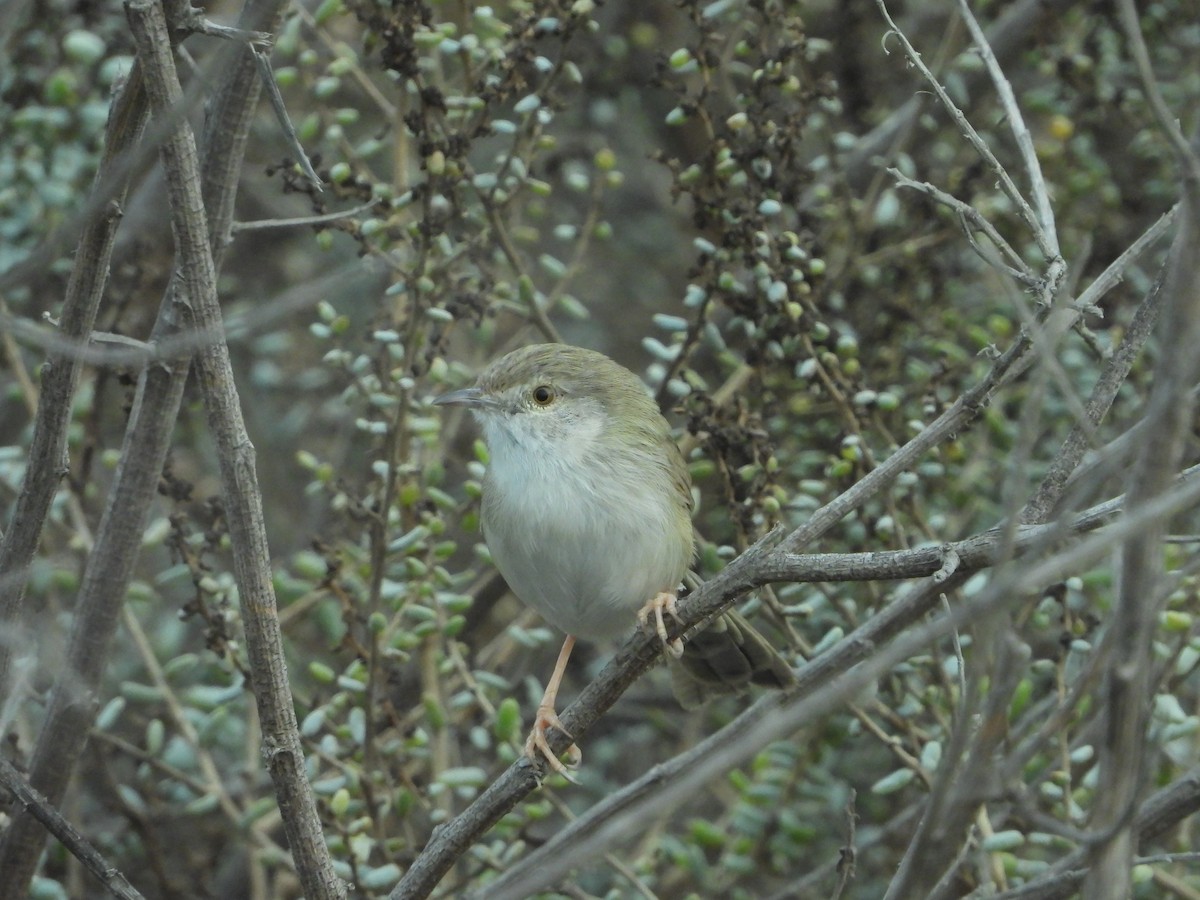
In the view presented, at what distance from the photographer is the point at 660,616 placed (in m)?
3.50

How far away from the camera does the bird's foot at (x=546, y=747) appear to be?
3523mm

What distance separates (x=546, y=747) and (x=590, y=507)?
2.64ft

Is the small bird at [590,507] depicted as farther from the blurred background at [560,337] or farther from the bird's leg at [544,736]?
the blurred background at [560,337]

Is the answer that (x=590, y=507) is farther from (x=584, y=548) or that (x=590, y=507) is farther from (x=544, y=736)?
(x=544, y=736)

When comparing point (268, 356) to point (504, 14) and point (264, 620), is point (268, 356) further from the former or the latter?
point (264, 620)

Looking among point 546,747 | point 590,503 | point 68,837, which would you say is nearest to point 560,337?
point 590,503

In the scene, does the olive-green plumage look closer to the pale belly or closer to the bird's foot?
the pale belly

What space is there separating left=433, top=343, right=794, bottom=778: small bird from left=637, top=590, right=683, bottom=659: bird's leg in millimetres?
21

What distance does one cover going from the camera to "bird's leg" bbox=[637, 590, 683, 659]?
3211 millimetres

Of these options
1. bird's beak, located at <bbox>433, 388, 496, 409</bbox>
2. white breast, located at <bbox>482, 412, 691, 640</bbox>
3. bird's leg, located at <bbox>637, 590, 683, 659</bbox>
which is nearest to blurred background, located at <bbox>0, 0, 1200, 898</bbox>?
bird's beak, located at <bbox>433, 388, 496, 409</bbox>

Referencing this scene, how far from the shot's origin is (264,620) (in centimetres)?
307

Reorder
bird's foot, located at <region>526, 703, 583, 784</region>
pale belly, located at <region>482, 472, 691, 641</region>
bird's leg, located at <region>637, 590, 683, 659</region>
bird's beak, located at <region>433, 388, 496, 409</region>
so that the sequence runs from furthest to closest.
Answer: bird's beak, located at <region>433, 388, 496, 409</region>
pale belly, located at <region>482, 472, 691, 641</region>
bird's foot, located at <region>526, 703, 583, 784</region>
bird's leg, located at <region>637, 590, 683, 659</region>

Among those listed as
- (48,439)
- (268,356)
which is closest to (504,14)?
(268,356)

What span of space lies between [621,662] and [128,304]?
2.61 metres
